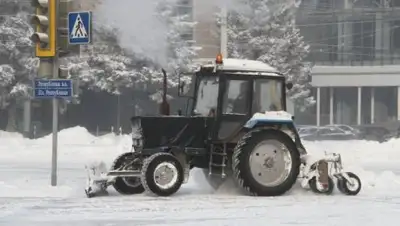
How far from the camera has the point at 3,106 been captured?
4000 centimetres

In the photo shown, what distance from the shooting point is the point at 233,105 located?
1292 centimetres

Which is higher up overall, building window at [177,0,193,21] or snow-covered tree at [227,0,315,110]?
snow-covered tree at [227,0,315,110]

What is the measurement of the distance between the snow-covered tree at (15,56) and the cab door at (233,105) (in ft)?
87.5

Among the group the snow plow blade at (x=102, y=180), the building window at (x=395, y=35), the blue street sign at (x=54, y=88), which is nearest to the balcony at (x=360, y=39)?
the building window at (x=395, y=35)

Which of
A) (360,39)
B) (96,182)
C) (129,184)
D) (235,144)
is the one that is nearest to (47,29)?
(96,182)

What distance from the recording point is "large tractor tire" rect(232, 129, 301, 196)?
41.0 ft

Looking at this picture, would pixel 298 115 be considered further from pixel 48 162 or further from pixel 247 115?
pixel 247 115

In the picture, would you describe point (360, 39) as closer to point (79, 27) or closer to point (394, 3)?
point (394, 3)

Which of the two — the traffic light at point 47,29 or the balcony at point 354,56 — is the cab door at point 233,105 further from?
the balcony at point 354,56

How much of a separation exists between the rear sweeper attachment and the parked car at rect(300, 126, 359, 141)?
25.9m

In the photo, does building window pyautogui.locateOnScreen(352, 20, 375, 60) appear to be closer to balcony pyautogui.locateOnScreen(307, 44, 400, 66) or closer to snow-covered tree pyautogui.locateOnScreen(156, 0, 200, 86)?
balcony pyautogui.locateOnScreen(307, 44, 400, 66)

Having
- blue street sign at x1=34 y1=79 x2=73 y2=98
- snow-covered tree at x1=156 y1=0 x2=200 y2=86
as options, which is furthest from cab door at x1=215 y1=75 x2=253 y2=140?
blue street sign at x1=34 y1=79 x2=73 y2=98

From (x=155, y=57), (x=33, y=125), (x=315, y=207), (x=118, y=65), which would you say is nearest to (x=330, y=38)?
(x=118, y=65)

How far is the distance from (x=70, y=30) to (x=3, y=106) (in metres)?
27.6
